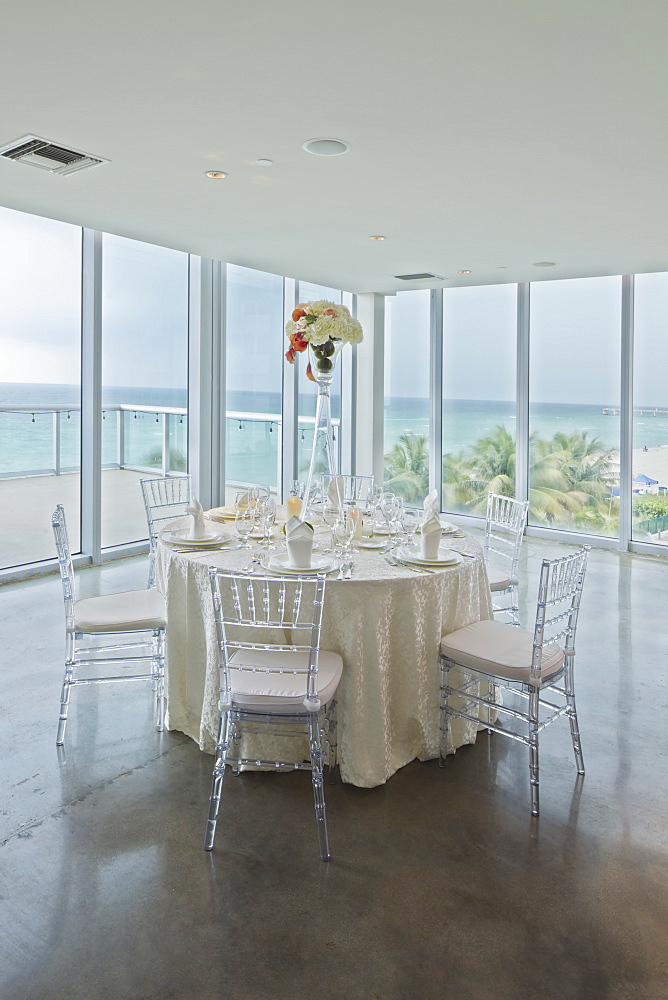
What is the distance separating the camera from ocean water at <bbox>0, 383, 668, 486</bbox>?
5.86m

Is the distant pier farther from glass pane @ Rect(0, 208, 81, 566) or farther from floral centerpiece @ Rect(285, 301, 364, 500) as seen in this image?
glass pane @ Rect(0, 208, 81, 566)

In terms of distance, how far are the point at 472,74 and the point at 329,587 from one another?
2.01m

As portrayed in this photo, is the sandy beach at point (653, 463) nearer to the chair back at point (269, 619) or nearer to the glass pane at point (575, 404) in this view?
the glass pane at point (575, 404)

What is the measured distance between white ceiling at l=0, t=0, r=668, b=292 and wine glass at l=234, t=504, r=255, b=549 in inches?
68.9

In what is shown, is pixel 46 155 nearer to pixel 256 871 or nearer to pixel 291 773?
pixel 291 773

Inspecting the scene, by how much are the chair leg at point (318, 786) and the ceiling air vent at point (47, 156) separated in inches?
115

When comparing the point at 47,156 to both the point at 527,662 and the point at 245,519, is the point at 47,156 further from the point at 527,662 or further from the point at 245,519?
the point at 527,662

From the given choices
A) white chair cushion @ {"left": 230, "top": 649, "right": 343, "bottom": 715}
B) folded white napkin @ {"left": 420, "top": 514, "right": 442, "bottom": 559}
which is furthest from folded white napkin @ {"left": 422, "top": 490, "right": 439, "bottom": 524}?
white chair cushion @ {"left": 230, "top": 649, "right": 343, "bottom": 715}

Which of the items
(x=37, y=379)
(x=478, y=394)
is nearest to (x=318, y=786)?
(x=37, y=379)

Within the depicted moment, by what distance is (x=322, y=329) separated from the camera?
11.6ft

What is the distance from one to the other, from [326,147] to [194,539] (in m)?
1.96

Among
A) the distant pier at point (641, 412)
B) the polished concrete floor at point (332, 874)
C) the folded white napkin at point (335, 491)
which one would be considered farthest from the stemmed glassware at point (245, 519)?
the distant pier at point (641, 412)

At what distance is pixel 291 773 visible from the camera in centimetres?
298

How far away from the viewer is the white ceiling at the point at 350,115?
240cm
